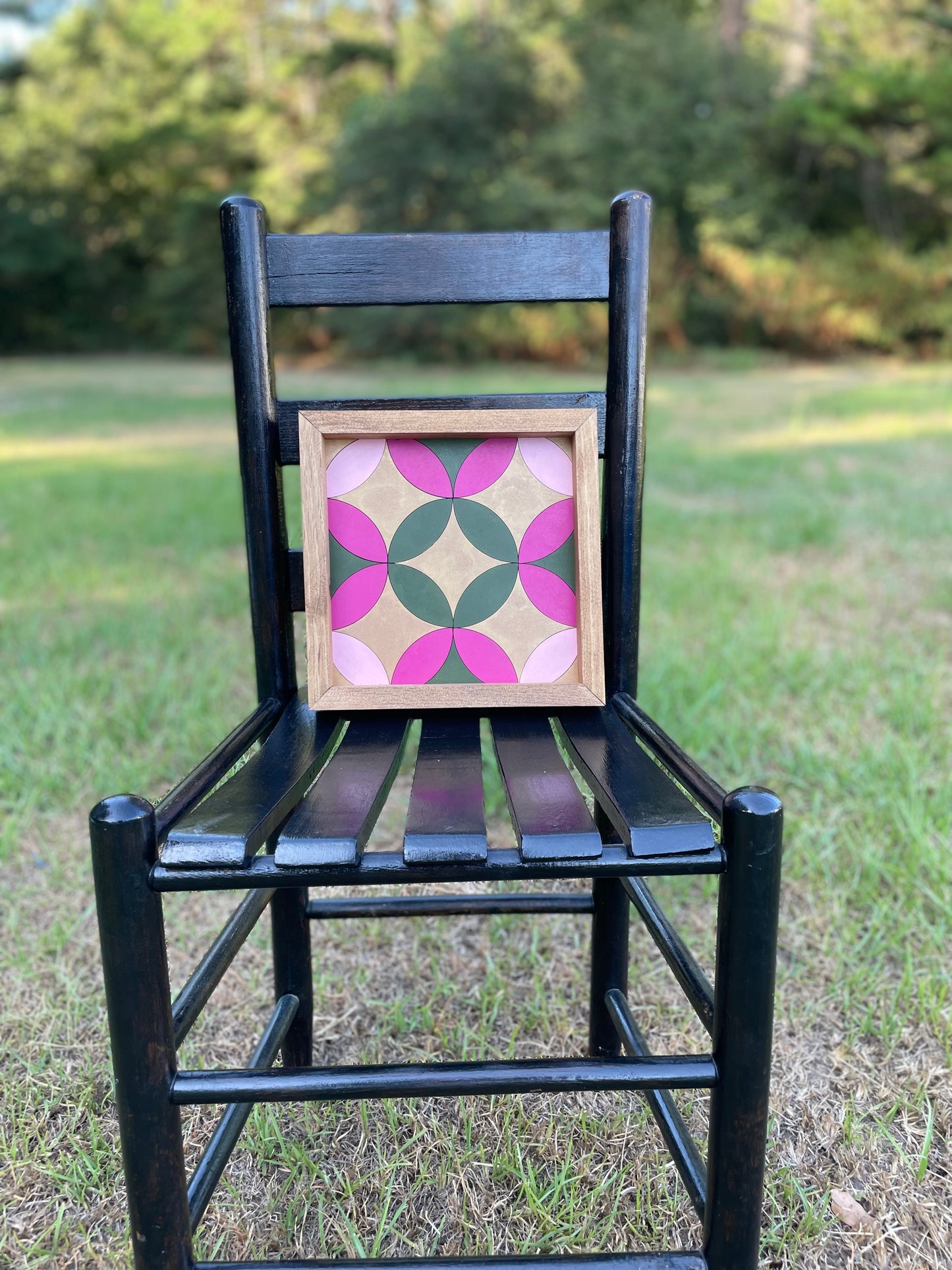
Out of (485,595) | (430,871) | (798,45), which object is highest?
(798,45)

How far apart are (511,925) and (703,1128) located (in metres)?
0.47

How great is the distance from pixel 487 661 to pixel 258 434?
1.20ft

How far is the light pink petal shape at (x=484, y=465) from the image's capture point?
3.79 ft

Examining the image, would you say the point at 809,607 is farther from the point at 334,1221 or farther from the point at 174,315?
the point at 174,315

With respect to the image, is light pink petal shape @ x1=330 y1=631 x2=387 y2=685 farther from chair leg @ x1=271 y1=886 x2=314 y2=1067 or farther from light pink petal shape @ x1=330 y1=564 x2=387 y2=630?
chair leg @ x1=271 y1=886 x2=314 y2=1067

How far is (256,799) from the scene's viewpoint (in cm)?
82

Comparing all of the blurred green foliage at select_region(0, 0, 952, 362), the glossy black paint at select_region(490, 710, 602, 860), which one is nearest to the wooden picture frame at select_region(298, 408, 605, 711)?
the glossy black paint at select_region(490, 710, 602, 860)

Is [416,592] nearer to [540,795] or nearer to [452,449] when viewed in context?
[452,449]

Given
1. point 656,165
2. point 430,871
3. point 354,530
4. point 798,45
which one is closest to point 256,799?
point 430,871

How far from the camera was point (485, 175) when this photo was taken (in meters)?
13.7

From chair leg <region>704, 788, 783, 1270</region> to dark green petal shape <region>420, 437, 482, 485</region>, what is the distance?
565 millimetres

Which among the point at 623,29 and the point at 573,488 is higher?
the point at 623,29

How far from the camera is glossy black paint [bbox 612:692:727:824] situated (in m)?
0.78

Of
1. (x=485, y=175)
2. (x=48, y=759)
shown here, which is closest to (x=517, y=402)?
(x=48, y=759)
